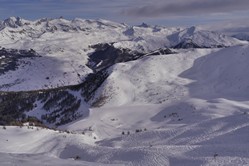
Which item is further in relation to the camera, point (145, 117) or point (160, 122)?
point (145, 117)

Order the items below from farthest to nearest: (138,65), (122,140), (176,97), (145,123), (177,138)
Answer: (138,65) < (176,97) < (145,123) < (122,140) < (177,138)

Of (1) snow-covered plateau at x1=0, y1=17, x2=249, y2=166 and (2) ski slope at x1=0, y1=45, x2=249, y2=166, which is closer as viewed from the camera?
(2) ski slope at x1=0, y1=45, x2=249, y2=166

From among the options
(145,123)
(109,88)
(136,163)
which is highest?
(136,163)

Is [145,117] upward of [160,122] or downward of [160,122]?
downward

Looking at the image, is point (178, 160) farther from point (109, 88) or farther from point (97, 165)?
point (109, 88)

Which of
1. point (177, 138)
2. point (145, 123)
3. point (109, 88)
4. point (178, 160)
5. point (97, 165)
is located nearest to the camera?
point (97, 165)

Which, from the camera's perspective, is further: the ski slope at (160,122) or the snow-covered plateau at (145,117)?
the snow-covered plateau at (145,117)

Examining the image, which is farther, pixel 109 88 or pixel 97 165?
pixel 109 88

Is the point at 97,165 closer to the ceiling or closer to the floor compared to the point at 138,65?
closer to the ceiling

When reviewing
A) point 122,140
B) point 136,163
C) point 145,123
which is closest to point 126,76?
point 145,123

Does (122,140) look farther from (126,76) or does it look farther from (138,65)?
(138,65)
